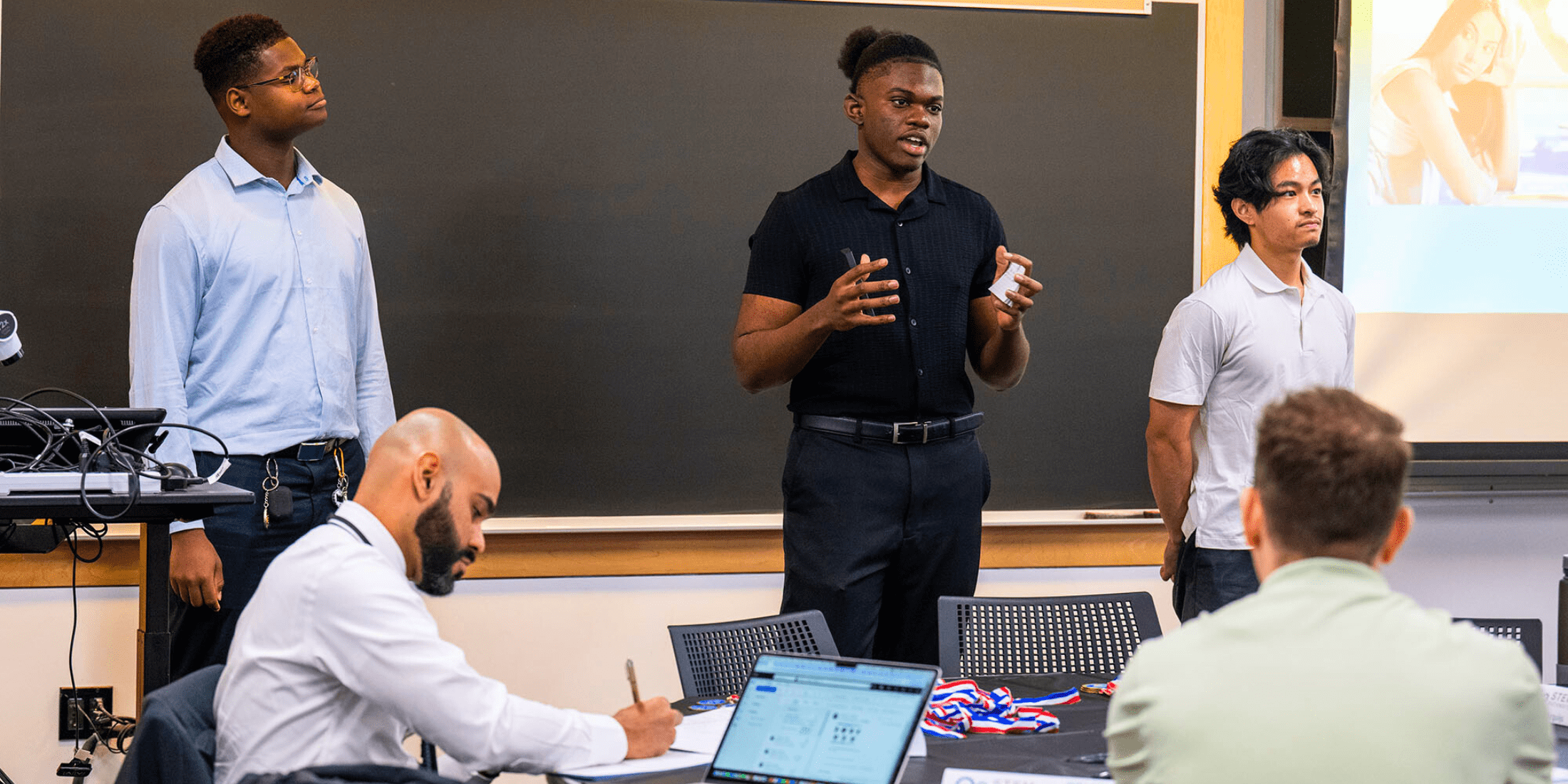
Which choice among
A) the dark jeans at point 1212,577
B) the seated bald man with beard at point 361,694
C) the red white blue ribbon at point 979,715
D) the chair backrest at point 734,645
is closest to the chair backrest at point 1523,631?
the dark jeans at point 1212,577

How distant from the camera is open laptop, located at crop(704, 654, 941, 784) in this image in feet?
5.22

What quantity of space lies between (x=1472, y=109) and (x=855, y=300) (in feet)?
7.82

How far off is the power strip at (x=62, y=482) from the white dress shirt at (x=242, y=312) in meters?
0.53

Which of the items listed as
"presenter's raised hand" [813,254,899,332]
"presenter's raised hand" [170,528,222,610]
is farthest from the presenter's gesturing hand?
"presenter's raised hand" [170,528,222,610]

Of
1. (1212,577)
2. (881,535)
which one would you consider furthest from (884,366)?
(1212,577)

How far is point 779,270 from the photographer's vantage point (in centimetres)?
299

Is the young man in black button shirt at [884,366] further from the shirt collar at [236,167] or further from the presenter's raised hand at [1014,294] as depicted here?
the shirt collar at [236,167]

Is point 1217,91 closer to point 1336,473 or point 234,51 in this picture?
point 234,51

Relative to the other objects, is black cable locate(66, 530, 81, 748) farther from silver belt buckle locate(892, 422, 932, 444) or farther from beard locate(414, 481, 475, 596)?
silver belt buckle locate(892, 422, 932, 444)

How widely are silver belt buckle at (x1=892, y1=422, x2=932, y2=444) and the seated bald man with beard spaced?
1189 millimetres

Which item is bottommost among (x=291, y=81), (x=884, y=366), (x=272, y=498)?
(x=272, y=498)

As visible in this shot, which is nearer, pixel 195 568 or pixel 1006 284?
pixel 195 568

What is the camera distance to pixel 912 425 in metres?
2.90

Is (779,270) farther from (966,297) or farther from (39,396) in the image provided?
(39,396)
